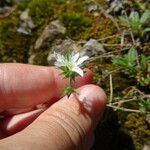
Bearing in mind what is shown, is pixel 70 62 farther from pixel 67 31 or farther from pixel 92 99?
pixel 67 31

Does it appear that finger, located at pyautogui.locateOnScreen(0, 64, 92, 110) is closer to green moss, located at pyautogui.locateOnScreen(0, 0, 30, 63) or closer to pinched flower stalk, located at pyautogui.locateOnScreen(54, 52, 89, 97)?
pinched flower stalk, located at pyautogui.locateOnScreen(54, 52, 89, 97)

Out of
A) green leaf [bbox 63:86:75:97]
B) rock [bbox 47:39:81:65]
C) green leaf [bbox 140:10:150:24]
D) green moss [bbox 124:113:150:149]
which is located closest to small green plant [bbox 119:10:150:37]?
green leaf [bbox 140:10:150:24]

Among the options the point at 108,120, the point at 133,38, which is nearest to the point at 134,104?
the point at 108,120

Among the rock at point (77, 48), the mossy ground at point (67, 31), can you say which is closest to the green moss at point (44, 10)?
the mossy ground at point (67, 31)

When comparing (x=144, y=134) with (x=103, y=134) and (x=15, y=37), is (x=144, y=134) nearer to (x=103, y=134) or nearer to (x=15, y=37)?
(x=103, y=134)

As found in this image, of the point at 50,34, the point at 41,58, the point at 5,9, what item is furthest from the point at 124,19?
the point at 5,9

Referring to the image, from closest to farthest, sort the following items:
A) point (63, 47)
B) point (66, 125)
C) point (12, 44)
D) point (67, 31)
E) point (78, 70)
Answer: point (66, 125) < point (78, 70) < point (63, 47) < point (67, 31) < point (12, 44)
